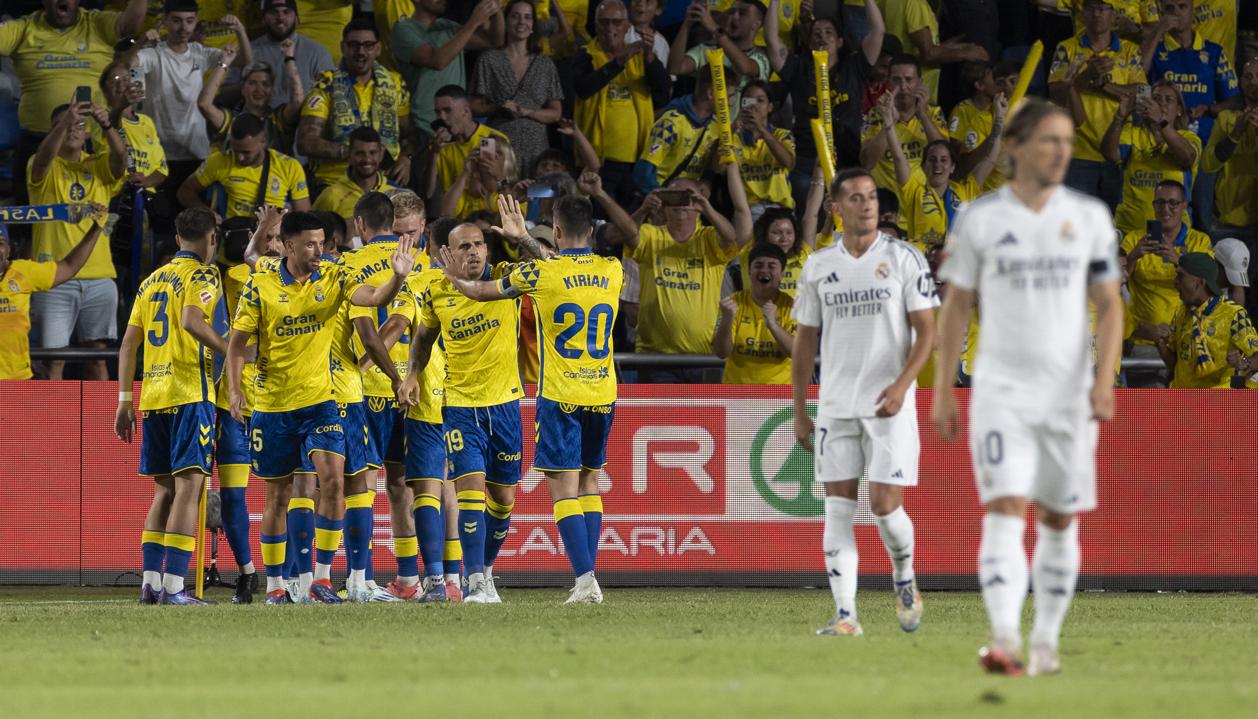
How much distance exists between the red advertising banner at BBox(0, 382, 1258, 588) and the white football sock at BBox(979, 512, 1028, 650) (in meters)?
7.73

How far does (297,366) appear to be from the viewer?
12016 mm

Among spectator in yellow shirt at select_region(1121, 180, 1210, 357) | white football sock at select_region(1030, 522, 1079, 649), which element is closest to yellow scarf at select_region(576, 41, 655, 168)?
spectator in yellow shirt at select_region(1121, 180, 1210, 357)

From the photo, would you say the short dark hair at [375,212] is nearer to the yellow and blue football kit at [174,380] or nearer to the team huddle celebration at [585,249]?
the team huddle celebration at [585,249]

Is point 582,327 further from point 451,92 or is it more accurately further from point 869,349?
point 451,92

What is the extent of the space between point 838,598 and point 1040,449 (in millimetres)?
2437

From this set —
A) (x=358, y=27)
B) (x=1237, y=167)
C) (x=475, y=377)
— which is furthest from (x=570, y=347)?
(x=1237, y=167)

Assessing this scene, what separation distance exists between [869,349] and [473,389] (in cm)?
396

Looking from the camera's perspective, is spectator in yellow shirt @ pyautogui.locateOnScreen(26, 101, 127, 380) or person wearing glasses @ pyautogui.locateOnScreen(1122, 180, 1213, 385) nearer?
spectator in yellow shirt @ pyautogui.locateOnScreen(26, 101, 127, 380)

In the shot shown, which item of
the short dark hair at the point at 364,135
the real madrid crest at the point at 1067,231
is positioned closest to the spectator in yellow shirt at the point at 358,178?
the short dark hair at the point at 364,135

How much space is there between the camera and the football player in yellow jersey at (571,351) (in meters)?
11.9

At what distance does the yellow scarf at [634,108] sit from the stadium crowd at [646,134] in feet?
0.10

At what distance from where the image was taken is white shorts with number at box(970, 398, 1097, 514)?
22.5 ft

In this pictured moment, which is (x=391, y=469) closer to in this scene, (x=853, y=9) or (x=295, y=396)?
(x=295, y=396)

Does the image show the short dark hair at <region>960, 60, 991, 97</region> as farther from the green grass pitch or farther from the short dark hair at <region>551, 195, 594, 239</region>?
the green grass pitch
